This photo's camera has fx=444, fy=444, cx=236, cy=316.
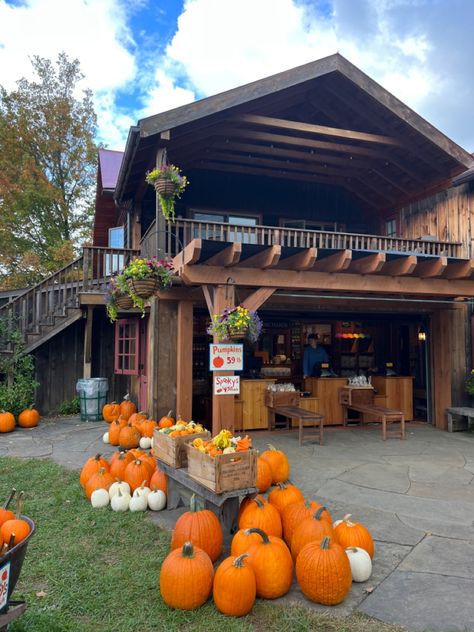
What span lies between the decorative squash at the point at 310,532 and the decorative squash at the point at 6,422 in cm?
700

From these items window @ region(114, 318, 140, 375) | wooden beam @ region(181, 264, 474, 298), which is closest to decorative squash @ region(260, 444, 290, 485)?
wooden beam @ region(181, 264, 474, 298)

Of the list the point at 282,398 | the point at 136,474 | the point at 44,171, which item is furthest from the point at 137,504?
the point at 44,171

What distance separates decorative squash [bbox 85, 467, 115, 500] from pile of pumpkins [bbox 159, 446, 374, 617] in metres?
1.61

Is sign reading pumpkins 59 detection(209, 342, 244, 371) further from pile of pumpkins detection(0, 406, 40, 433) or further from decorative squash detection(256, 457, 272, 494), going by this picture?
pile of pumpkins detection(0, 406, 40, 433)

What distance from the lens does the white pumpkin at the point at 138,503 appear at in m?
4.52

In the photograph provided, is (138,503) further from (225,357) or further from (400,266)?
(400,266)

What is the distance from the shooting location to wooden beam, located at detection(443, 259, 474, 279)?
23.1ft

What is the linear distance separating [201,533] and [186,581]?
1.68 ft

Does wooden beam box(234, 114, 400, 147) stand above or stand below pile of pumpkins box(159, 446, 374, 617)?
above

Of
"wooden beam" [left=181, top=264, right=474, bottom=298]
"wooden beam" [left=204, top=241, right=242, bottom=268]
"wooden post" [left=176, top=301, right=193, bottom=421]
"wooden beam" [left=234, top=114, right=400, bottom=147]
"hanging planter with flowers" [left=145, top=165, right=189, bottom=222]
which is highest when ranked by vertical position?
"wooden beam" [left=234, top=114, right=400, bottom=147]

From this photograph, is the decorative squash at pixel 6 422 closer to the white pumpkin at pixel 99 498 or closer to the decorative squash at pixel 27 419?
the decorative squash at pixel 27 419

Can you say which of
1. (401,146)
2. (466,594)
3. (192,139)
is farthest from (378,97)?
(466,594)

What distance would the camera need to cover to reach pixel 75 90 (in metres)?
22.1

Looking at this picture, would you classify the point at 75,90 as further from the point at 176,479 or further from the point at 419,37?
the point at 176,479
